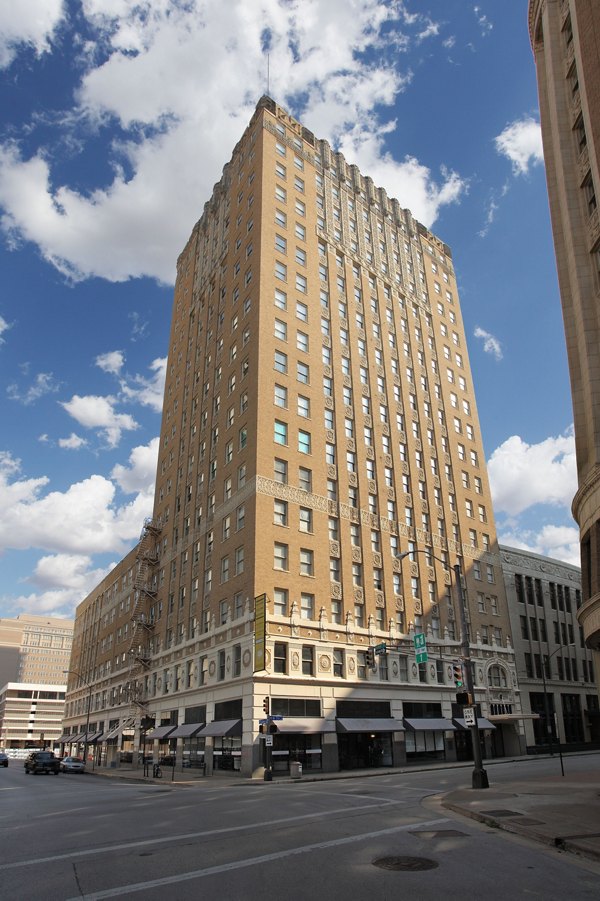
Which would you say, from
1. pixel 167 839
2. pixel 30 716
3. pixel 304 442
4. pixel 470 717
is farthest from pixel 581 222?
pixel 30 716

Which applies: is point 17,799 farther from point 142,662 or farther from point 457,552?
point 457,552

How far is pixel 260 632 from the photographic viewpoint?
122 ft

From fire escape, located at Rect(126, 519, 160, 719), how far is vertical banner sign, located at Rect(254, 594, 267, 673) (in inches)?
1013

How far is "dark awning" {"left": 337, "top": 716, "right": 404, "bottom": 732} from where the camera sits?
4003 cm

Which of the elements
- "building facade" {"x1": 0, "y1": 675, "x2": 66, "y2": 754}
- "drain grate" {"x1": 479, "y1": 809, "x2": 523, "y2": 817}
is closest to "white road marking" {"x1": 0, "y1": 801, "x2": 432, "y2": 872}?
"drain grate" {"x1": 479, "y1": 809, "x2": 523, "y2": 817}

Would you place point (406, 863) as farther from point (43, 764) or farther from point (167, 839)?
point (43, 764)

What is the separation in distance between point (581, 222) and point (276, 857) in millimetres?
26972

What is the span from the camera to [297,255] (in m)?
54.4

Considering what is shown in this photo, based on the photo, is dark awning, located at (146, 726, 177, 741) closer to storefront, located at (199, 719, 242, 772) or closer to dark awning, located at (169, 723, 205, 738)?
dark awning, located at (169, 723, 205, 738)

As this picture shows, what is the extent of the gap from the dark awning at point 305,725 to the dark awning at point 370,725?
92cm

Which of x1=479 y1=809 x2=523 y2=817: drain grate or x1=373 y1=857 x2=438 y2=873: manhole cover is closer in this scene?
x1=373 y1=857 x2=438 y2=873: manhole cover

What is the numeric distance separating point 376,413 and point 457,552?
1473 centimetres

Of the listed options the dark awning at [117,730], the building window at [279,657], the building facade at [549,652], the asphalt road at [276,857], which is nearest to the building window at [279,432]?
the building window at [279,657]

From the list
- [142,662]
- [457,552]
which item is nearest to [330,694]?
[457,552]
